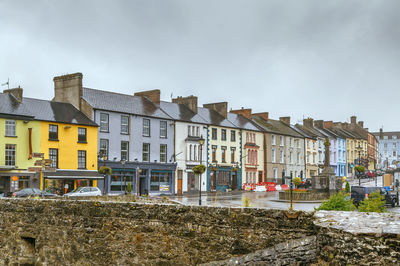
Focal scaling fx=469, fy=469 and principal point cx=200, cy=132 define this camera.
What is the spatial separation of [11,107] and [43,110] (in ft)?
10.6

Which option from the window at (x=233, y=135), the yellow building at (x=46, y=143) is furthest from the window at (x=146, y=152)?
the window at (x=233, y=135)

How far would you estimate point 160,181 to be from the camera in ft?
170

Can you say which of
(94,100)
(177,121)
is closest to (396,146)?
(177,121)

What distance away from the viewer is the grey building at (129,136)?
154 ft

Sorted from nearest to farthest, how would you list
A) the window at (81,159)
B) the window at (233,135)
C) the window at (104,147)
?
the window at (81,159) → the window at (104,147) → the window at (233,135)

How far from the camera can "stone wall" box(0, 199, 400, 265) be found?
8.12 metres

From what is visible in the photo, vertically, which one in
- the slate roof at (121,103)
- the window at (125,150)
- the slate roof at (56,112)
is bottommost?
the window at (125,150)

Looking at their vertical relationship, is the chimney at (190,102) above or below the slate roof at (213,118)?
above

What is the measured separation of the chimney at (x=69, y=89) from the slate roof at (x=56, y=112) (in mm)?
813

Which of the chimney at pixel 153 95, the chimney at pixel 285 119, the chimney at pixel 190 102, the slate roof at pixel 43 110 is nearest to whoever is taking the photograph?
the slate roof at pixel 43 110

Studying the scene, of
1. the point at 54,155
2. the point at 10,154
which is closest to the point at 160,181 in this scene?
the point at 54,155

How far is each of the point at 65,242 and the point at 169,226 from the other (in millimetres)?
3898

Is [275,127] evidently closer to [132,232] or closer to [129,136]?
[129,136]

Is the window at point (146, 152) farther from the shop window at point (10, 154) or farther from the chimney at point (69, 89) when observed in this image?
the shop window at point (10, 154)
